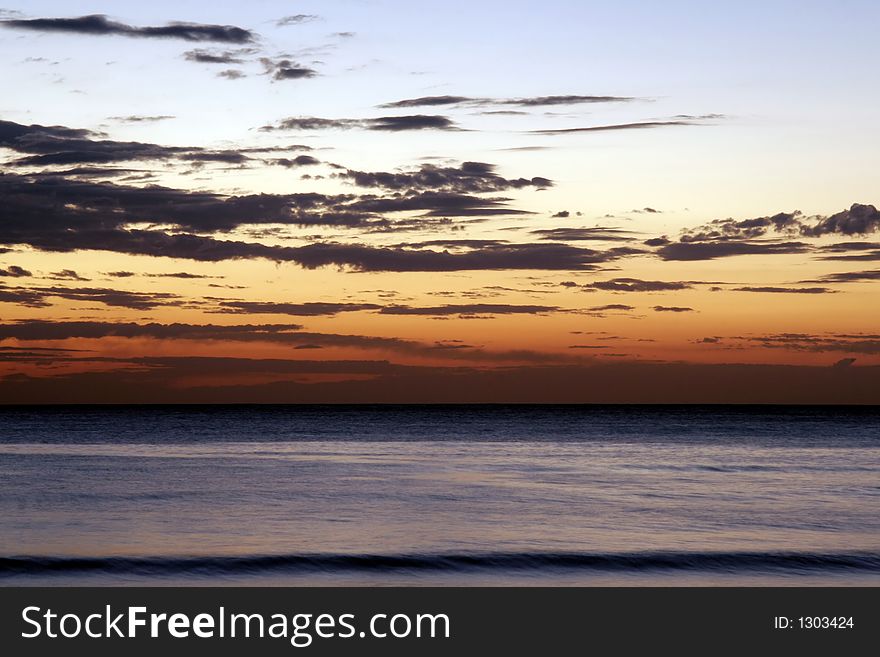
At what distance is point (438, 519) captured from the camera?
108 ft

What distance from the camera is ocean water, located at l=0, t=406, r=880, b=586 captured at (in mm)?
24359

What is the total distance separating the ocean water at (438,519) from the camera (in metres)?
24.4

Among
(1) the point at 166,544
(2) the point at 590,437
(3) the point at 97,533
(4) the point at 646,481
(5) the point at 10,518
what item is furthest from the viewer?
(2) the point at 590,437

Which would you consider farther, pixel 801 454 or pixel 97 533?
pixel 801 454

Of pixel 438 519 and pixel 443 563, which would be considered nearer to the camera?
pixel 443 563

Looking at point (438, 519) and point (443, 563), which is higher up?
point (438, 519)

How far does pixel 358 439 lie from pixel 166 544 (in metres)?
61.3

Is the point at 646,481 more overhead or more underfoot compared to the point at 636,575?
more overhead

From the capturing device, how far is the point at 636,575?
2383cm
